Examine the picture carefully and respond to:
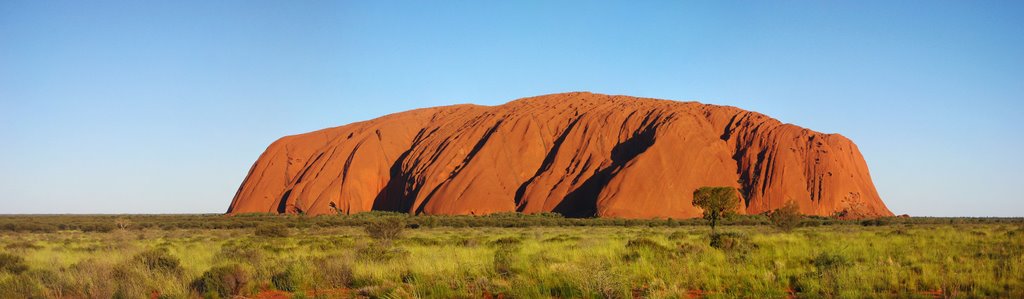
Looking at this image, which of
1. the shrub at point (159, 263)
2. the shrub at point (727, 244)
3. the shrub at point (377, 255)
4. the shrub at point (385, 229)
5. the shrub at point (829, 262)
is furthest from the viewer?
the shrub at point (385, 229)

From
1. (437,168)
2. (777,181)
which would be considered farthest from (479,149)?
(777,181)

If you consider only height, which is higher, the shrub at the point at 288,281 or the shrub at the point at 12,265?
the shrub at the point at 288,281

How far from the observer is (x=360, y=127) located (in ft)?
300

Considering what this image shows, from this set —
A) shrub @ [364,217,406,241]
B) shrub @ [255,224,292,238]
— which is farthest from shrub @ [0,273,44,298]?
shrub @ [255,224,292,238]

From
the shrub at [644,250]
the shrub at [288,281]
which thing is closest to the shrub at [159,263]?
the shrub at [288,281]

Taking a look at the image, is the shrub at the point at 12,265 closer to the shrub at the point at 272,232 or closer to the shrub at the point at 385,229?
A: the shrub at the point at 385,229

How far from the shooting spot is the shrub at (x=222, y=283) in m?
10.9

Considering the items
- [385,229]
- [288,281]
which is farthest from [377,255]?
[385,229]

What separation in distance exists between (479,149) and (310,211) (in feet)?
66.2

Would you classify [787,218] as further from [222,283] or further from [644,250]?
[222,283]

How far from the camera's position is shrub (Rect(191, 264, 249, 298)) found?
10.9 m

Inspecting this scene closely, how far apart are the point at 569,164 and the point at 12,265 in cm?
6061

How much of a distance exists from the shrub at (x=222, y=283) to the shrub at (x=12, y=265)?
6.23 m

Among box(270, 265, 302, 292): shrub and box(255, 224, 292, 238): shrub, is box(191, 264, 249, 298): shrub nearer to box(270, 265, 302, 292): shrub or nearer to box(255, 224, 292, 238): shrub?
box(270, 265, 302, 292): shrub
